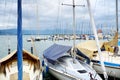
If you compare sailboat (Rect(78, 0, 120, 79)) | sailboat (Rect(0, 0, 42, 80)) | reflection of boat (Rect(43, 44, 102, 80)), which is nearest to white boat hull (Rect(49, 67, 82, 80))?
reflection of boat (Rect(43, 44, 102, 80))

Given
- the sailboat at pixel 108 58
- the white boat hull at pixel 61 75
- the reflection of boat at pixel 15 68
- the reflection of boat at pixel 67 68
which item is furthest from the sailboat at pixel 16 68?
the sailboat at pixel 108 58

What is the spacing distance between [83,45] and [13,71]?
15061mm

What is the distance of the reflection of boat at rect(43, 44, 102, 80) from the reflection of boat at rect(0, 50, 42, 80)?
112 inches

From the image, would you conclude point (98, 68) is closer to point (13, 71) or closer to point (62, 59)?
point (62, 59)

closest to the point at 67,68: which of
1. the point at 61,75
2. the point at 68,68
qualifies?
the point at 68,68

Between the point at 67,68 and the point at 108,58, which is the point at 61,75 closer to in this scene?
the point at 67,68

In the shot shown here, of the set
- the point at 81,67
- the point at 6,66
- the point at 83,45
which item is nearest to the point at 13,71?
the point at 6,66

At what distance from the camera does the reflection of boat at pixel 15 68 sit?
53.8 feet

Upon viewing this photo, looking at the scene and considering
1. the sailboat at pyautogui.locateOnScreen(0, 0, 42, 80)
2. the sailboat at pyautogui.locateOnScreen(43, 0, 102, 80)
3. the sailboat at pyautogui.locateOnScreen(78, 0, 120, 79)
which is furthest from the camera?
the sailboat at pyautogui.locateOnScreen(78, 0, 120, 79)

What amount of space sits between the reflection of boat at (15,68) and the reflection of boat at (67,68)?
283cm

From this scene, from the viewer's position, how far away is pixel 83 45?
30.2 metres

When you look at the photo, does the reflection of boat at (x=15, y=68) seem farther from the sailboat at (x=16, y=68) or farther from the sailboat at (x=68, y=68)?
the sailboat at (x=68, y=68)

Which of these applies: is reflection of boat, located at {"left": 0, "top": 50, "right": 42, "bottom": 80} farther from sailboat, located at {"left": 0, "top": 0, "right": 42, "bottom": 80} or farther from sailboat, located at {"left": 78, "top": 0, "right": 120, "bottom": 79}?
sailboat, located at {"left": 78, "top": 0, "right": 120, "bottom": 79}

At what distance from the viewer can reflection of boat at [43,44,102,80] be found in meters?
19.0
